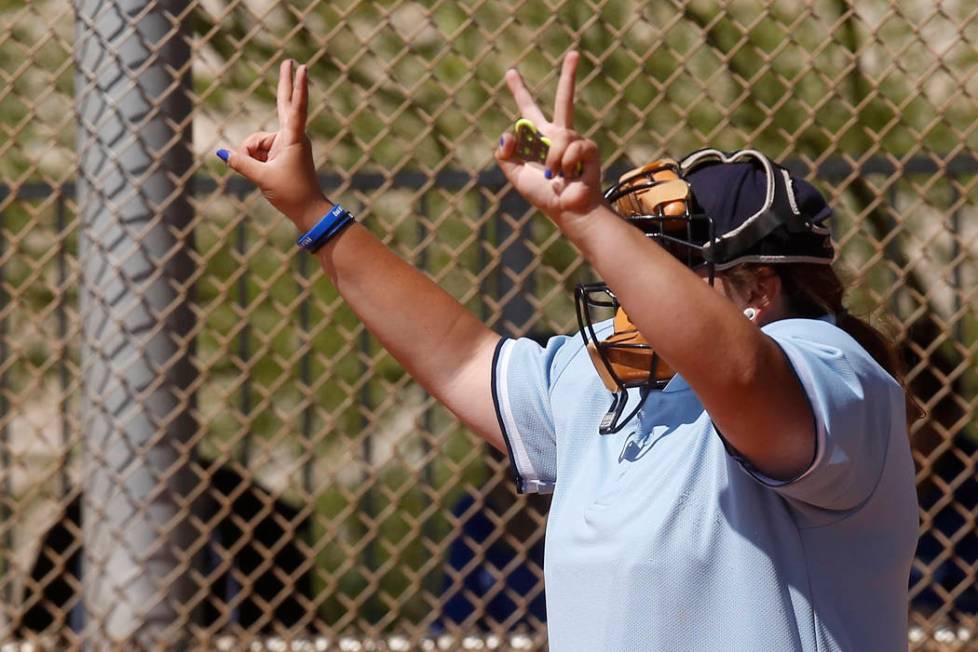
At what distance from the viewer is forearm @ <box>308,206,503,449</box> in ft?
6.73

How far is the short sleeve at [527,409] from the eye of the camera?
2.01 m

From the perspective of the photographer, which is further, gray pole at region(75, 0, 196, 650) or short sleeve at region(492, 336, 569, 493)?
gray pole at region(75, 0, 196, 650)

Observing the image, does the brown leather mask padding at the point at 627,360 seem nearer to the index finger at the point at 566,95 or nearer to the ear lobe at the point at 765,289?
the ear lobe at the point at 765,289

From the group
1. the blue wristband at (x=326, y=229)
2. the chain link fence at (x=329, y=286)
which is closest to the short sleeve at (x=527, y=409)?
the blue wristband at (x=326, y=229)

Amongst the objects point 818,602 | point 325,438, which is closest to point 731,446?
point 818,602

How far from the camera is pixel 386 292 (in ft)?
6.73

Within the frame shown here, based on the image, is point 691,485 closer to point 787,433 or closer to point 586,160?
point 787,433

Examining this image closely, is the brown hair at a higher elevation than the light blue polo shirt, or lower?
higher

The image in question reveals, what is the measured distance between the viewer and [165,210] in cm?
339

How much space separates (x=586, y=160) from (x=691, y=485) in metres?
0.47

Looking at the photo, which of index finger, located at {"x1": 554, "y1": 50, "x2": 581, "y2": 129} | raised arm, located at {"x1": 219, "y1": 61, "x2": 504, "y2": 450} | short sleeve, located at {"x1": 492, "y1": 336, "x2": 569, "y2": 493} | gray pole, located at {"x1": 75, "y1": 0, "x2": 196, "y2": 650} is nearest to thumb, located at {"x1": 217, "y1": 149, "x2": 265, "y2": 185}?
raised arm, located at {"x1": 219, "y1": 61, "x2": 504, "y2": 450}

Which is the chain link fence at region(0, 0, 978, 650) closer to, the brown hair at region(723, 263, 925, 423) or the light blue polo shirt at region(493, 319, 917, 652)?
the brown hair at region(723, 263, 925, 423)

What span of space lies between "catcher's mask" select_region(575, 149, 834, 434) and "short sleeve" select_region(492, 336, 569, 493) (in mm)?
207

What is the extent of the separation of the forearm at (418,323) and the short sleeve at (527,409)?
0.03 meters
